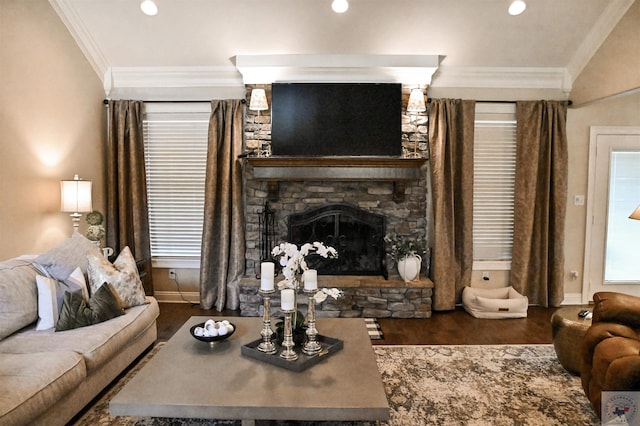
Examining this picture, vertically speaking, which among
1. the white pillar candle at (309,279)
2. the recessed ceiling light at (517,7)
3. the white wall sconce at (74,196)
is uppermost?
the recessed ceiling light at (517,7)

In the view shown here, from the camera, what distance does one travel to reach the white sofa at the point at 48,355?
78.8 inches

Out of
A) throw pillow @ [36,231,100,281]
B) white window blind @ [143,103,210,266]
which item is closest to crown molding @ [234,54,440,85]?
white window blind @ [143,103,210,266]

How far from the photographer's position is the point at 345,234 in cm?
477

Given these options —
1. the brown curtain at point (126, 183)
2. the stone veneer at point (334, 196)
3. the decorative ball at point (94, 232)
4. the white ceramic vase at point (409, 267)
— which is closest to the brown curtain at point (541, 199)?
the stone veneer at point (334, 196)

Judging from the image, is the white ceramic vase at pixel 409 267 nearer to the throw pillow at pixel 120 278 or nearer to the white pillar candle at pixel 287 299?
the white pillar candle at pixel 287 299

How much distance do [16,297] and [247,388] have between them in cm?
175

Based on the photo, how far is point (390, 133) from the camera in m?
4.57

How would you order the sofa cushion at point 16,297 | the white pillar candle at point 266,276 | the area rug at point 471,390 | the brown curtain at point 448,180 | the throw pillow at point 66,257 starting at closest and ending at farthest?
1. the white pillar candle at point 266,276
2. the area rug at point 471,390
3. the sofa cushion at point 16,297
4. the throw pillow at point 66,257
5. the brown curtain at point 448,180

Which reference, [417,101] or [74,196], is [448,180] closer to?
[417,101]

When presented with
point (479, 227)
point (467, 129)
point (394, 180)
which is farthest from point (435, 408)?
point (467, 129)

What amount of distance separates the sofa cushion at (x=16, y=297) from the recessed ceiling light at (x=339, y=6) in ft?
10.8

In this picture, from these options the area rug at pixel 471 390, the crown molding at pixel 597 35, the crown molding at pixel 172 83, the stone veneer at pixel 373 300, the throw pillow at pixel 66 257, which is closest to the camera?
the area rug at pixel 471 390

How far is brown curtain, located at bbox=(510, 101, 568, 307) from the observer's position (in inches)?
184

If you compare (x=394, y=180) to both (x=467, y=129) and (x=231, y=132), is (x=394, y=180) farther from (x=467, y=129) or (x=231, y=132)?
(x=231, y=132)
